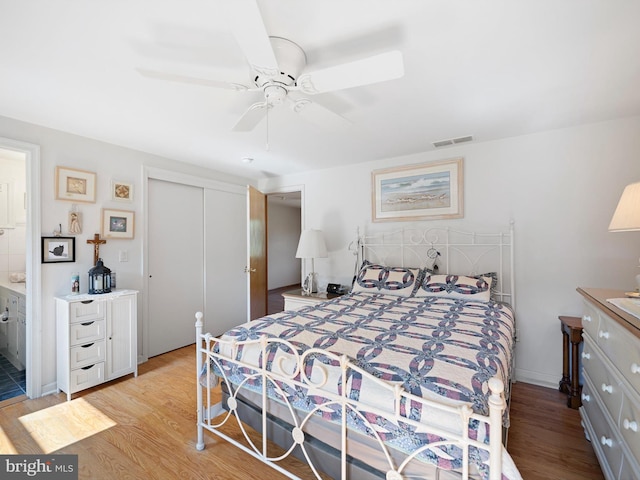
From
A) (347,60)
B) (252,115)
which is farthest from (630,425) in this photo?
(252,115)

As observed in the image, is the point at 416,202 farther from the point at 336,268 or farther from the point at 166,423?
the point at 166,423

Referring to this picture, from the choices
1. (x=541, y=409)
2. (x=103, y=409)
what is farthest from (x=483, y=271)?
(x=103, y=409)

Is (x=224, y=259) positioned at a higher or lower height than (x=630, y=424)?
higher

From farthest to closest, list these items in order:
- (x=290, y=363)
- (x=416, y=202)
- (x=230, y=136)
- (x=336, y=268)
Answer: (x=336, y=268) < (x=416, y=202) < (x=230, y=136) < (x=290, y=363)

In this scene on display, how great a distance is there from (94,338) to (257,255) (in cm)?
199

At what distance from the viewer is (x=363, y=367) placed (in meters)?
1.39

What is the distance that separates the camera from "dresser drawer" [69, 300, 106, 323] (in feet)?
8.39

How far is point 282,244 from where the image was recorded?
8391 mm

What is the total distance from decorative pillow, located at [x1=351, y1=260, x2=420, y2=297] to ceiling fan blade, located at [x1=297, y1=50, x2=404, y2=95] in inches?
83.6

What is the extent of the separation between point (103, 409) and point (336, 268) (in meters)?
2.78

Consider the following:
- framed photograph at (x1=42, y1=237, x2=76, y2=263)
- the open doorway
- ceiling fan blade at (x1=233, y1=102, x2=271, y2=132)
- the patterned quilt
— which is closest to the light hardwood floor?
the patterned quilt

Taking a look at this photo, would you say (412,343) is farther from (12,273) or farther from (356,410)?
(12,273)

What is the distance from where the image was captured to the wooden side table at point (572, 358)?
239 centimetres

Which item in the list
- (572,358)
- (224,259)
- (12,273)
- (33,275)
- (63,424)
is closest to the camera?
(63,424)
